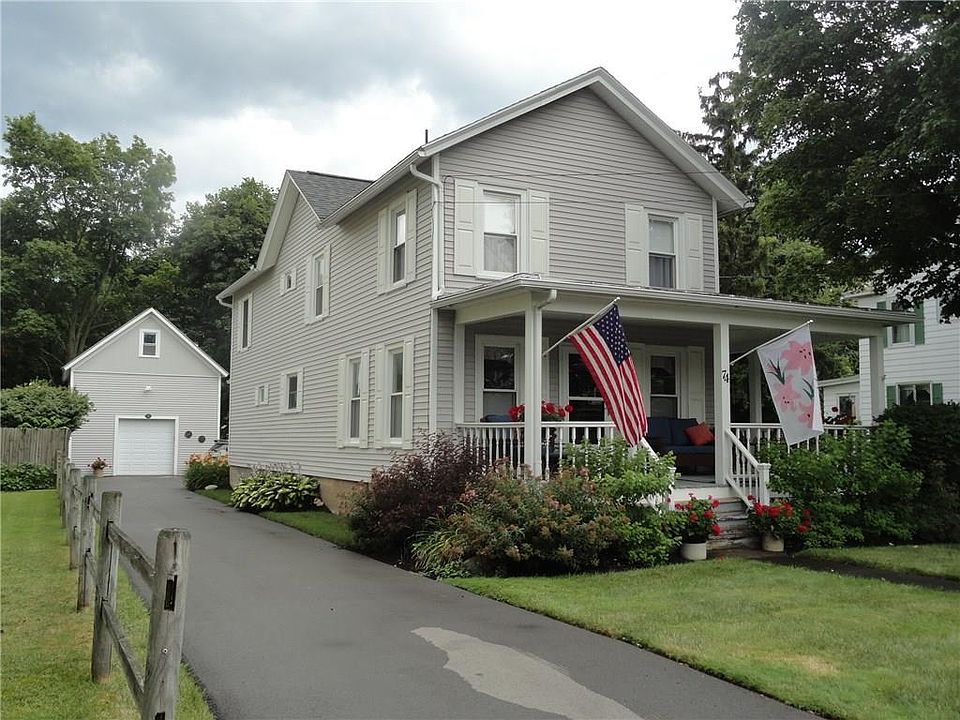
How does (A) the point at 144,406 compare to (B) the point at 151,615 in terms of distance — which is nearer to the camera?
(B) the point at 151,615

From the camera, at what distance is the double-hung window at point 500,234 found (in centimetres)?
1420

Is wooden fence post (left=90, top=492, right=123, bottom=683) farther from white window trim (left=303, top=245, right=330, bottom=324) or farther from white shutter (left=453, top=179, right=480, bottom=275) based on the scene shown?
white window trim (left=303, top=245, right=330, bottom=324)

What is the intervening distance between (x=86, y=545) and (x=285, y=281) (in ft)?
49.8

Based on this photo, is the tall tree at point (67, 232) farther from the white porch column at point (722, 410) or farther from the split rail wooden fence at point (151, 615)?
the split rail wooden fence at point (151, 615)

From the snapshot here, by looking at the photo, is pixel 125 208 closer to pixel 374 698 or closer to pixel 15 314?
pixel 15 314

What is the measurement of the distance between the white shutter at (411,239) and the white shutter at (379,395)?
1728mm

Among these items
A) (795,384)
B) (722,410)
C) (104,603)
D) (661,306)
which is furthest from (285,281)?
(104,603)

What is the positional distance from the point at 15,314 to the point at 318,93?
116 feet

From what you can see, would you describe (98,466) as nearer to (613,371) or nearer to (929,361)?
(613,371)

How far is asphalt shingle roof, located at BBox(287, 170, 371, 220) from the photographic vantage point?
759 inches

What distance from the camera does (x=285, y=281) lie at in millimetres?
21938

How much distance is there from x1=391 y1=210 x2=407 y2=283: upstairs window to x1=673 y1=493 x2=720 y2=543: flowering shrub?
6.64m

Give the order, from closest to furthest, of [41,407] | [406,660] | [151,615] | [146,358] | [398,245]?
[151,615]
[406,660]
[398,245]
[41,407]
[146,358]

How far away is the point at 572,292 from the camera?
11.6 meters
